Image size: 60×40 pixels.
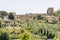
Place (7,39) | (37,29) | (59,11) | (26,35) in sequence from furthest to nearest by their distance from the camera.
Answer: (59,11), (37,29), (7,39), (26,35)

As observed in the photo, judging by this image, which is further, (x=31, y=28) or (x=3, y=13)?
(x=3, y=13)

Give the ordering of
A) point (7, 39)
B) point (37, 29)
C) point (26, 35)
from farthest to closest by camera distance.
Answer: point (37, 29), point (7, 39), point (26, 35)

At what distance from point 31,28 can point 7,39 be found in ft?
32.1

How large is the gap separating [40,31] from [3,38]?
920 cm

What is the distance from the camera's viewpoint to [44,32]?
2281 cm

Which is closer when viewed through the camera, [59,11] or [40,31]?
[40,31]

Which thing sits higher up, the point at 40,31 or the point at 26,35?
the point at 26,35

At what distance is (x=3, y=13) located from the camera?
174 feet

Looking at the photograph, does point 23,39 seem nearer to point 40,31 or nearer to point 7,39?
point 7,39

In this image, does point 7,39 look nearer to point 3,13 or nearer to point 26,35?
point 26,35

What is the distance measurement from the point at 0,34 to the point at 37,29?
9.02 metres

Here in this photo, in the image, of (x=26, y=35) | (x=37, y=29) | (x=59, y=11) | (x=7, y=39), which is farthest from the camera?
(x=59, y=11)

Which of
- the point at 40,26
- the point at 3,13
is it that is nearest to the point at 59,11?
the point at 3,13

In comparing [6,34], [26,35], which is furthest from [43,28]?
[26,35]
